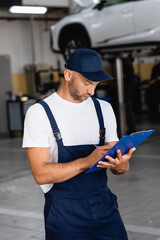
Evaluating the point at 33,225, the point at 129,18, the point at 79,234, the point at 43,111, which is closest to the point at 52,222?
the point at 79,234

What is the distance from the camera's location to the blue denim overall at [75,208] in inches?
96.0

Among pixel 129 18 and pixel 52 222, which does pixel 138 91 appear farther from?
pixel 52 222

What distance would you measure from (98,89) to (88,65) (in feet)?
45.3

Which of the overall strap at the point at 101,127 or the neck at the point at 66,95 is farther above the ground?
the neck at the point at 66,95

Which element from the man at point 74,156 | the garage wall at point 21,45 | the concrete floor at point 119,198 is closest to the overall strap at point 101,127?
the man at point 74,156

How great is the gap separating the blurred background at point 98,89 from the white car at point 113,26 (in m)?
→ 0.02

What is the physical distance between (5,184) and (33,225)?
239 cm

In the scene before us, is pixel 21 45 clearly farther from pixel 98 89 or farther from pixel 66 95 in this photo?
pixel 66 95

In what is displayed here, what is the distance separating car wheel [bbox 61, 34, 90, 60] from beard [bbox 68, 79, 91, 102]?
8496mm

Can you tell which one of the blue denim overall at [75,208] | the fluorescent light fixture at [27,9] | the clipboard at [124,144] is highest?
the fluorescent light fixture at [27,9]

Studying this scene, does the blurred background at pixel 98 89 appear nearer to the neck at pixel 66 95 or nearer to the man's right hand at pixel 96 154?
the neck at pixel 66 95

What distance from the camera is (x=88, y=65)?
240cm

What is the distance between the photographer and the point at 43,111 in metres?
2.42

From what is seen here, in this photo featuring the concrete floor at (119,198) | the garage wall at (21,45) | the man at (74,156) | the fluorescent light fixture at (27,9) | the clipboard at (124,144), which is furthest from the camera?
the garage wall at (21,45)
